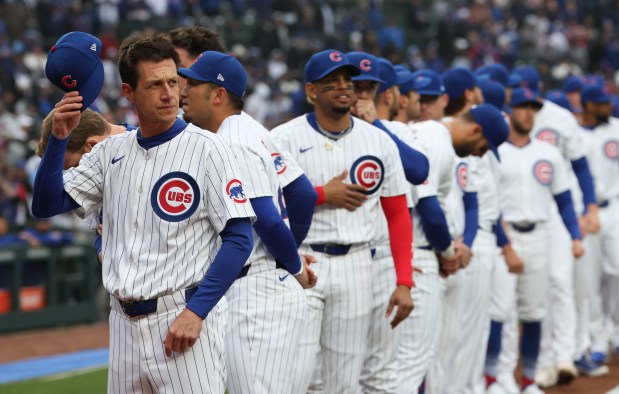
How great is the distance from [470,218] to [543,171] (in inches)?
64.4

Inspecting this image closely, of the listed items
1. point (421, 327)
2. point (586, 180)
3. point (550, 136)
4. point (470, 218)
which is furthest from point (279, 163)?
point (586, 180)

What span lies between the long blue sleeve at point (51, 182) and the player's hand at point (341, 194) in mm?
1884

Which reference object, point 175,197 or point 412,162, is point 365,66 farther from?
point 175,197

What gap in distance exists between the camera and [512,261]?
28.1ft

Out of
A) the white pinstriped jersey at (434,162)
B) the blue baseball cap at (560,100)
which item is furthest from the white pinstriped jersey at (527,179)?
the blue baseball cap at (560,100)

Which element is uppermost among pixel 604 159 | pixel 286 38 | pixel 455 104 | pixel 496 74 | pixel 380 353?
pixel 286 38

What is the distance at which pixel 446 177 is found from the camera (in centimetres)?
732

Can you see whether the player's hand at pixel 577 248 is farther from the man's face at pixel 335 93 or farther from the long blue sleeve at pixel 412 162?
the man's face at pixel 335 93

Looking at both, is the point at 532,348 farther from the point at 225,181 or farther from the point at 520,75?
the point at 225,181

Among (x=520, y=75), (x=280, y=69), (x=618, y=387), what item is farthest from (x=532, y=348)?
(x=280, y=69)

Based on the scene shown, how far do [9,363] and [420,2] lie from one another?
19.9m

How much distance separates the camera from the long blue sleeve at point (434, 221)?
7.01 metres

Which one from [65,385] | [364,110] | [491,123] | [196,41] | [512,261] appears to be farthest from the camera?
[65,385]

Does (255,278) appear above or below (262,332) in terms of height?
above
